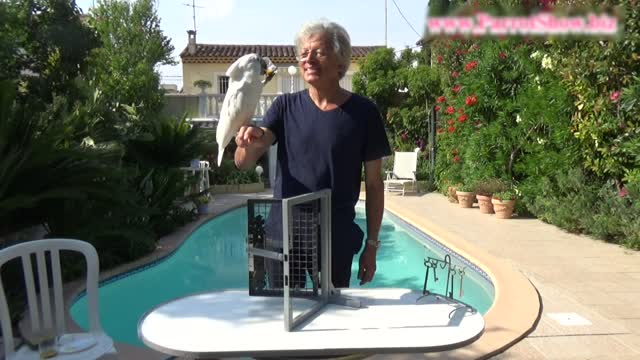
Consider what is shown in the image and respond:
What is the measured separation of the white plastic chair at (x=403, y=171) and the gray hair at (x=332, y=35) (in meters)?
10.6

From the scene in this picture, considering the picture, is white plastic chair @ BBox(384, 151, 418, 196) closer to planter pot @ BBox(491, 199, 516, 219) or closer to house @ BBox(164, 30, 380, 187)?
planter pot @ BBox(491, 199, 516, 219)

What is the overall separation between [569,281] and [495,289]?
0.75 m

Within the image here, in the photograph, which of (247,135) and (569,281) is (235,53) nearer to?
(569,281)

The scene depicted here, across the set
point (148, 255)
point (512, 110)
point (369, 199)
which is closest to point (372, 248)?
point (369, 199)

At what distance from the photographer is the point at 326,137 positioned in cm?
202

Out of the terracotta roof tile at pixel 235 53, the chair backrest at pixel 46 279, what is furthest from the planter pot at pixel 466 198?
the terracotta roof tile at pixel 235 53

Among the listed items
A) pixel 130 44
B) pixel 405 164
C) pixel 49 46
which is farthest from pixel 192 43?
pixel 49 46

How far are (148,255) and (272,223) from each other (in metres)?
4.69

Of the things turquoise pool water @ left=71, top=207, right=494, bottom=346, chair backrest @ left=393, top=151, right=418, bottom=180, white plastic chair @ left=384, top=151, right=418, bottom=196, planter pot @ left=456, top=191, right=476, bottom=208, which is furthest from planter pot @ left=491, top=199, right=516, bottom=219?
chair backrest @ left=393, top=151, right=418, bottom=180

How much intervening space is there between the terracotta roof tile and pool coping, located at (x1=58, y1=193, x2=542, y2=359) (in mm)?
14283

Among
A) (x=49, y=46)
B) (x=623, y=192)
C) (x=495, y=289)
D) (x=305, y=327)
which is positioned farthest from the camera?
(x=49, y=46)

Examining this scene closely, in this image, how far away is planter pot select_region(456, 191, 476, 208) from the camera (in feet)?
31.5

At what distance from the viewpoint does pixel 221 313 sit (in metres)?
1.83

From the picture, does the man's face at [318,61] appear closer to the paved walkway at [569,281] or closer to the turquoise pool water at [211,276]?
the paved walkway at [569,281]
